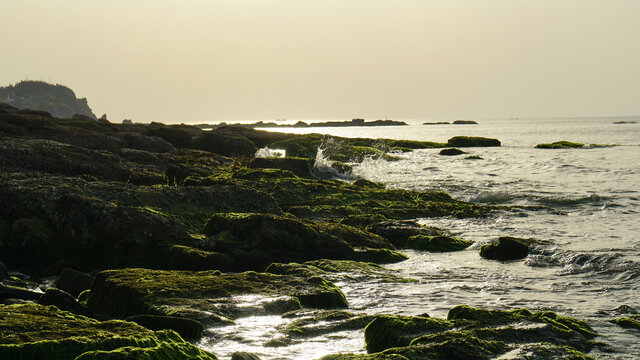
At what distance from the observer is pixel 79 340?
4.86 m

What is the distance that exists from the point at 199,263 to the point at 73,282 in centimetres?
230

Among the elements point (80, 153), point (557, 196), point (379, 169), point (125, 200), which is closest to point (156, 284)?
point (125, 200)

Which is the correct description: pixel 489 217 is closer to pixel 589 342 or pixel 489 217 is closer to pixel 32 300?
pixel 589 342

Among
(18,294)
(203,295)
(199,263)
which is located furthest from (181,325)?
(199,263)

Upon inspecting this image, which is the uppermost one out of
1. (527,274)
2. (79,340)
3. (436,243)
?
(79,340)

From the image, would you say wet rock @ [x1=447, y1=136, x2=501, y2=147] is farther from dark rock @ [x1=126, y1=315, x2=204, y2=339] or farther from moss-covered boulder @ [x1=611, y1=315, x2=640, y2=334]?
dark rock @ [x1=126, y1=315, x2=204, y2=339]

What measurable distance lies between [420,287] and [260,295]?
3.19 meters

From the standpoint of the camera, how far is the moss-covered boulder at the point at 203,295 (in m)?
7.46

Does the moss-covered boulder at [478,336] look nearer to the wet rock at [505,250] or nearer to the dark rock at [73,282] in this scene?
the dark rock at [73,282]

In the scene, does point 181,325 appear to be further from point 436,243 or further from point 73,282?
point 436,243

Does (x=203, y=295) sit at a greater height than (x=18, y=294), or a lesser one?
lesser

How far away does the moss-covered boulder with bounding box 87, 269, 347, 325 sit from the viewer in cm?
746

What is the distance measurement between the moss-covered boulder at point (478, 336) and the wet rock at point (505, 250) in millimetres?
5472

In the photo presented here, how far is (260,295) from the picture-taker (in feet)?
27.0
